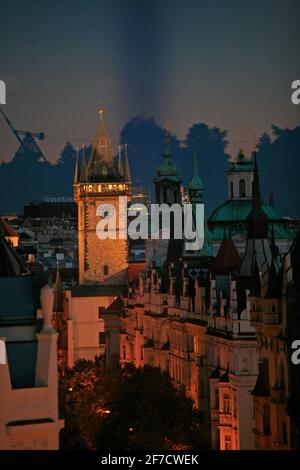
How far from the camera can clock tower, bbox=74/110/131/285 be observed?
61250mm

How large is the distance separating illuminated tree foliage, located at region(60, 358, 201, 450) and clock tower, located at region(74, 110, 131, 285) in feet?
78.6

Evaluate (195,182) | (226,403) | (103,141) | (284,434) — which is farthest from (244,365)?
(103,141)

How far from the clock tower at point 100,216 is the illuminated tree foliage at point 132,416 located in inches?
944

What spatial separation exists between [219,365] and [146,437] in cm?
A: 501

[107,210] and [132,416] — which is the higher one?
[107,210]

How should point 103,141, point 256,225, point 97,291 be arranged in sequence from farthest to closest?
point 103,141 → point 97,291 → point 256,225

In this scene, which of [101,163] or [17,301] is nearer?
[17,301]

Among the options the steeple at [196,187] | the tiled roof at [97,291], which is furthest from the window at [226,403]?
the tiled roof at [97,291]

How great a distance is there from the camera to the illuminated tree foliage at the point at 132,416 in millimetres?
28875

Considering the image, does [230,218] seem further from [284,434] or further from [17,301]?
[17,301]

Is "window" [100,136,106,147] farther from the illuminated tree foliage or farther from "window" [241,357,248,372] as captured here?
"window" [241,357,248,372]

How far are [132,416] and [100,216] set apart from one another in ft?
102

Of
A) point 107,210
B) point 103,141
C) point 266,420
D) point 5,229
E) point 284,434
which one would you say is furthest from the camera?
point 107,210

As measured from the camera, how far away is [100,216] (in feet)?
204
